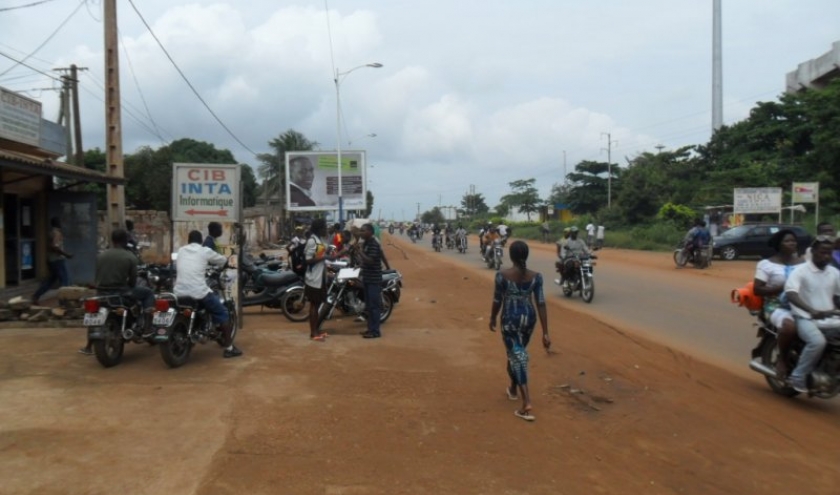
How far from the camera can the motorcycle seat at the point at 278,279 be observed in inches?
463

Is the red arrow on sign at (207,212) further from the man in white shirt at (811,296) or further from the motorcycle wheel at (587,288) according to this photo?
the motorcycle wheel at (587,288)

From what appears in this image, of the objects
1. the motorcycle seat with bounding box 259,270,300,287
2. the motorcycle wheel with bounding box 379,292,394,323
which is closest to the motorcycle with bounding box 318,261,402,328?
the motorcycle wheel with bounding box 379,292,394,323

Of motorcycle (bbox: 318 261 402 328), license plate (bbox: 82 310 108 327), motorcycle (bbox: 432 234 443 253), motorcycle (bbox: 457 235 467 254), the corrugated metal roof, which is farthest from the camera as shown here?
motorcycle (bbox: 432 234 443 253)

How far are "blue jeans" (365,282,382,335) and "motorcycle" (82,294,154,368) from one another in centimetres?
323

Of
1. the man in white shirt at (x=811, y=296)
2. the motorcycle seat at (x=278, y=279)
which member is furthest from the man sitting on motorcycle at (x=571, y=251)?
the man in white shirt at (x=811, y=296)

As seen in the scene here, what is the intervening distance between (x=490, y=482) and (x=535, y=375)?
3111 mm

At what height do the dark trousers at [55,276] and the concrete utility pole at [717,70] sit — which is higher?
the concrete utility pole at [717,70]

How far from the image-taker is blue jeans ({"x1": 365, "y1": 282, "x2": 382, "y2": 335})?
9633 millimetres

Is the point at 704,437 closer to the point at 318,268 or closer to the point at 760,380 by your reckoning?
the point at 760,380

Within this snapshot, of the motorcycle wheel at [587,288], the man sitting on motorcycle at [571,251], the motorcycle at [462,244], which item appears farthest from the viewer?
the motorcycle at [462,244]

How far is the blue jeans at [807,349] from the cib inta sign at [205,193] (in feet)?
24.3

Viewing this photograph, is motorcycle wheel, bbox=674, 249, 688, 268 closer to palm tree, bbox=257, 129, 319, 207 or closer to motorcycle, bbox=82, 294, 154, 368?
motorcycle, bbox=82, 294, 154, 368

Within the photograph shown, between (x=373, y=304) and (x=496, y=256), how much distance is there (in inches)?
533

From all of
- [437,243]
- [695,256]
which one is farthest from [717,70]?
[695,256]
